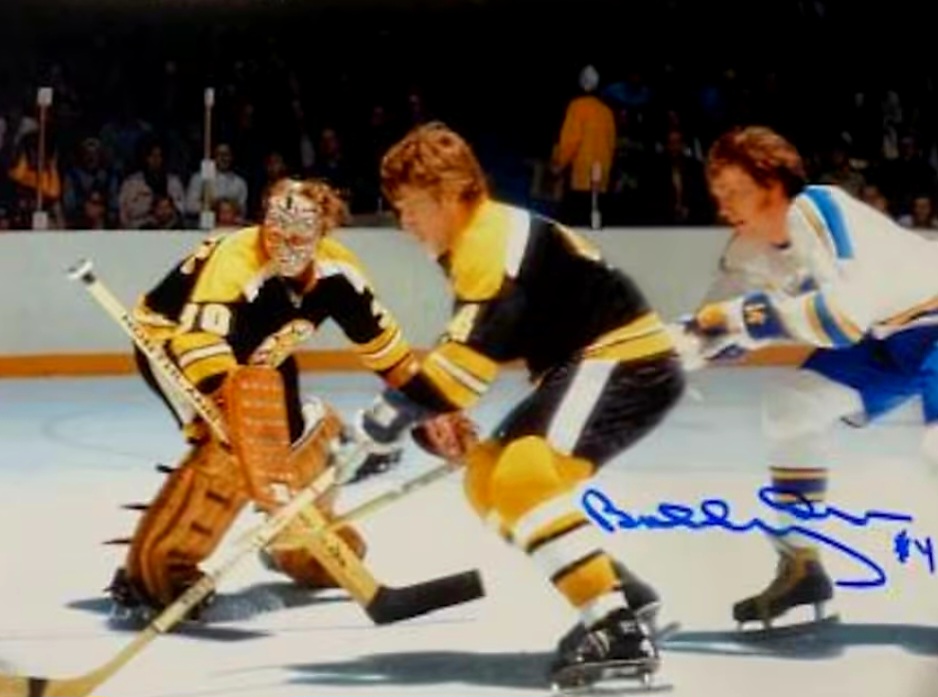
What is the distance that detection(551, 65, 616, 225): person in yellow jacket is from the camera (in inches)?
107

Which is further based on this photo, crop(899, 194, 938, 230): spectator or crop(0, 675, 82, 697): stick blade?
crop(899, 194, 938, 230): spectator

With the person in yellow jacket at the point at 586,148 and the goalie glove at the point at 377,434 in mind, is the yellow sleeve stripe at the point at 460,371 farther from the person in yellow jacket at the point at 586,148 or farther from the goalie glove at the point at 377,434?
the person in yellow jacket at the point at 586,148

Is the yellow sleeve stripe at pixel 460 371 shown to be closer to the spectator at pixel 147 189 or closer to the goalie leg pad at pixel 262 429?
the goalie leg pad at pixel 262 429

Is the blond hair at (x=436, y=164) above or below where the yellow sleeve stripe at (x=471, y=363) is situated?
above

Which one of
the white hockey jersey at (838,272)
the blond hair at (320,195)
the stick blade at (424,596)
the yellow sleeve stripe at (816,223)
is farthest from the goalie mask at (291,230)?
the yellow sleeve stripe at (816,223)

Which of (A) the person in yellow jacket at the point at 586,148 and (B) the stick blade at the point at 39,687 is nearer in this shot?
(B) the stick blade at the point at 39,687

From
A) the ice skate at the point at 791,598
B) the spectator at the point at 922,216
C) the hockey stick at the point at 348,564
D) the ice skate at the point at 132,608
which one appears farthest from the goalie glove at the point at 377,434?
the spectator at the point at 922,216

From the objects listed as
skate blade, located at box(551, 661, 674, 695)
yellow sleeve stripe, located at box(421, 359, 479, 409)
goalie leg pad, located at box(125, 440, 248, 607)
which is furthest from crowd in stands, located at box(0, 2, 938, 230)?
skate blade, located at box(551, 661, 674, 695)

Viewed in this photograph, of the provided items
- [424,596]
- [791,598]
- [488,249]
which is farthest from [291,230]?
[791,598]

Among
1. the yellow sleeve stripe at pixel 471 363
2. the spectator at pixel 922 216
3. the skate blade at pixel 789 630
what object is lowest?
the skate blade at pixel 789 630

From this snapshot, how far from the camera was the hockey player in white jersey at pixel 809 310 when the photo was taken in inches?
106

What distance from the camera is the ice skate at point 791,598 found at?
106 inches

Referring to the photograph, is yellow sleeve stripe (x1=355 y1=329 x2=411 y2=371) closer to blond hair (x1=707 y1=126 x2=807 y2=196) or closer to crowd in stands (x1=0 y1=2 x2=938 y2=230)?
crowd in stands (x1=0 y1=2 x2=938 y2=230)
